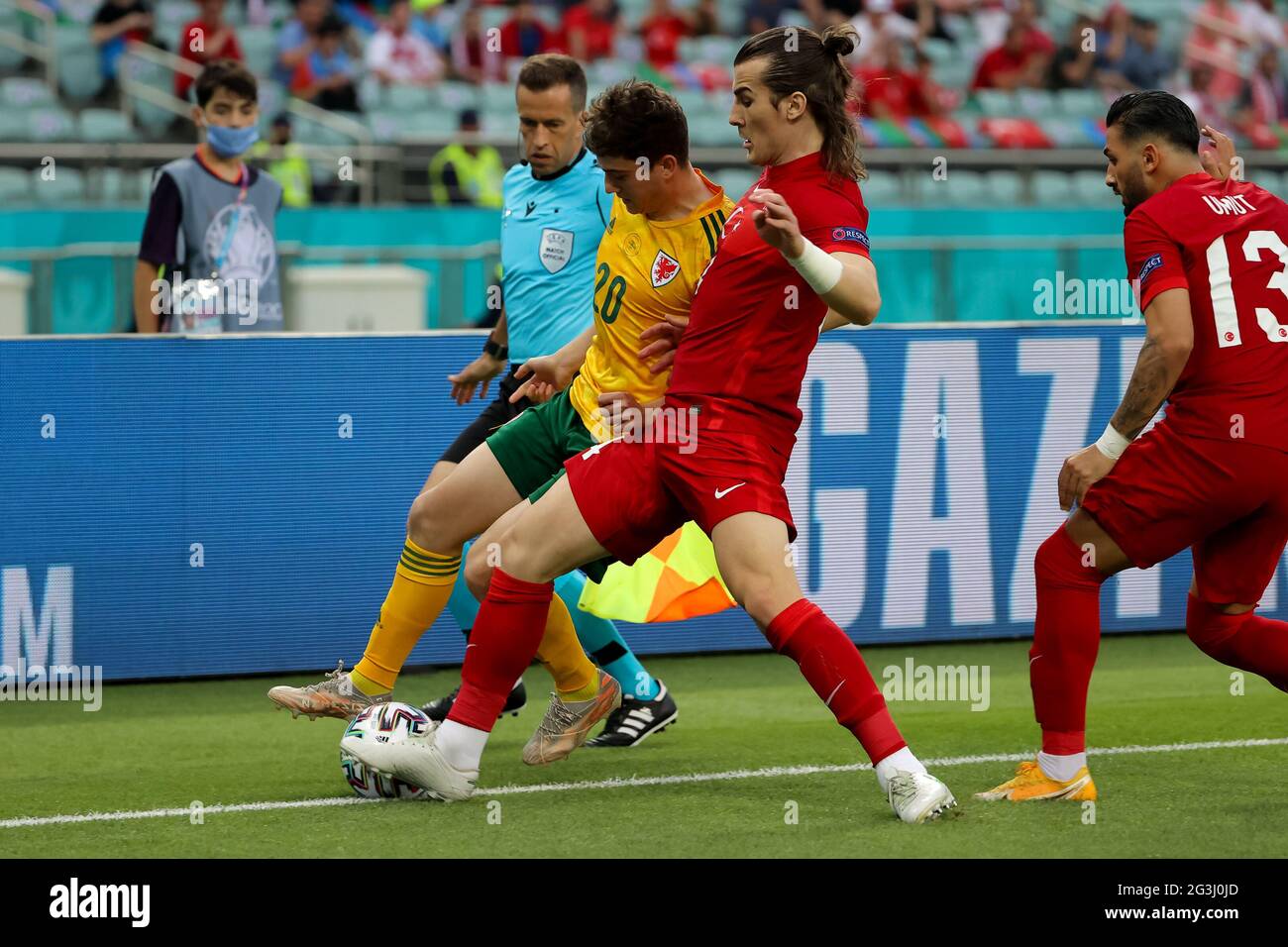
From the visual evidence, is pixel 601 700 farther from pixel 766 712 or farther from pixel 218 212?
pixel 218 212

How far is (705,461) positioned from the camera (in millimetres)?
4902

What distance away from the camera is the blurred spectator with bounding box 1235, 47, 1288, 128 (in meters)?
18.0

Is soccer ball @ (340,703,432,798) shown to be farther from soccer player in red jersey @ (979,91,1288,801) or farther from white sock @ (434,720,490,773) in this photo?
soccer player in red jersey @ (979,91,1288,801)

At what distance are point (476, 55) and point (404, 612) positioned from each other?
1020 cm

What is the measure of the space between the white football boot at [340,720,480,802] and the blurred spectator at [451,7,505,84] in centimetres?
1069

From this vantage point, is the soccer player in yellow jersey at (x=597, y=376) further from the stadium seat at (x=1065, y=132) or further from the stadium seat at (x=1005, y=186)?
the stadium seat at (x=1065, y=132)

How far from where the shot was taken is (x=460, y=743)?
517 cm

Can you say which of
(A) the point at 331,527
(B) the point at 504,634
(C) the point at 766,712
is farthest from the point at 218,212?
(B) the point at 504,634

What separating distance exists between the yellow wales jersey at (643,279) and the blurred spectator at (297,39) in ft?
30.9

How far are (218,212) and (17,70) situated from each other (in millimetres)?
5967

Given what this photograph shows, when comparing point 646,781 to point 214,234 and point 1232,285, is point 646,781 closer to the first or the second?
point 1232,285

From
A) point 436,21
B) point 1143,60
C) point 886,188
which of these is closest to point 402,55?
point 436,21

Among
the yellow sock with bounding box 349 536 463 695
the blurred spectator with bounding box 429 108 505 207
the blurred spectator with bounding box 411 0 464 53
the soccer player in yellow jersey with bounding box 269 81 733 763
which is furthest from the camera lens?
the blurred spectator with bounding box 411 0 464 53

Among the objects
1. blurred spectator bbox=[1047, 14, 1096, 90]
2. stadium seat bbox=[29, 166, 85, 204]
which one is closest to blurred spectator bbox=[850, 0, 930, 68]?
blurred spectator bbox=[1047, 14, 1096, 90]
